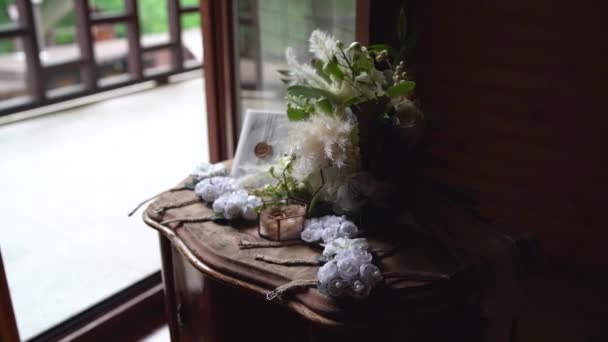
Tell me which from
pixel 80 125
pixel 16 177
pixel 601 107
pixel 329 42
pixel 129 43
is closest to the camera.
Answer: pixel 329 42

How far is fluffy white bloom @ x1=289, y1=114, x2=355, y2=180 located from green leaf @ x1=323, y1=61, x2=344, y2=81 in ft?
0.30

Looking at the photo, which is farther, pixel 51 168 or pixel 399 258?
pixel 51 168

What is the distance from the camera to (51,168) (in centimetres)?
372

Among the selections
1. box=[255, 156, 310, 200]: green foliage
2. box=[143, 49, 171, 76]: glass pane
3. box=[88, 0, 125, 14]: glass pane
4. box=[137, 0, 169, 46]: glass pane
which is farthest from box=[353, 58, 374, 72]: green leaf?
box=[137, 0, 169, 46]: glass pane

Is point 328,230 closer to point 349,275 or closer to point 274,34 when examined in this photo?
point 349,275

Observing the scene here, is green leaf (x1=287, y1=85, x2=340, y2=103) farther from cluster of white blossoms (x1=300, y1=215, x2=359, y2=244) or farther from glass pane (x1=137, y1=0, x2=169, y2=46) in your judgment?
glass pane (x1=137, y1=0, x2=169, y2=46)

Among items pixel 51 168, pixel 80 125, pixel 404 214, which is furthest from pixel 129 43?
pixel 404 214

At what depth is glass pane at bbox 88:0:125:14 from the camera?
528 cm

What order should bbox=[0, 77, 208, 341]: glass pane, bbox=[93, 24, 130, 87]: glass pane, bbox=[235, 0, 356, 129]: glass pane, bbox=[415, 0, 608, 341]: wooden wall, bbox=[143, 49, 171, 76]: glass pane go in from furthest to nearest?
bbox=[143, 49, 171, 76]: glass pane
bbox=[93, 24, 130, 87]: glass pane
bbox=[0, 77, 208, 341]: glass pane
bbox=[415, 0, 608, 341]: wooden wall
bbox=[235, 0, 356, 129]: glass pane

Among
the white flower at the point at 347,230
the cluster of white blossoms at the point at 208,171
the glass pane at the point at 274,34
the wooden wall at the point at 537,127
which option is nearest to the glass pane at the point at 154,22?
the glass pane at the point at 274,34

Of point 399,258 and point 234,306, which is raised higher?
point 399,258

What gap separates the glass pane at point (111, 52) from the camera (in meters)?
5.39

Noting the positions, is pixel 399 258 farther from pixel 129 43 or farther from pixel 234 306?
pixel 129 43

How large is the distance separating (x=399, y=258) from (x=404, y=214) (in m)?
0.15
